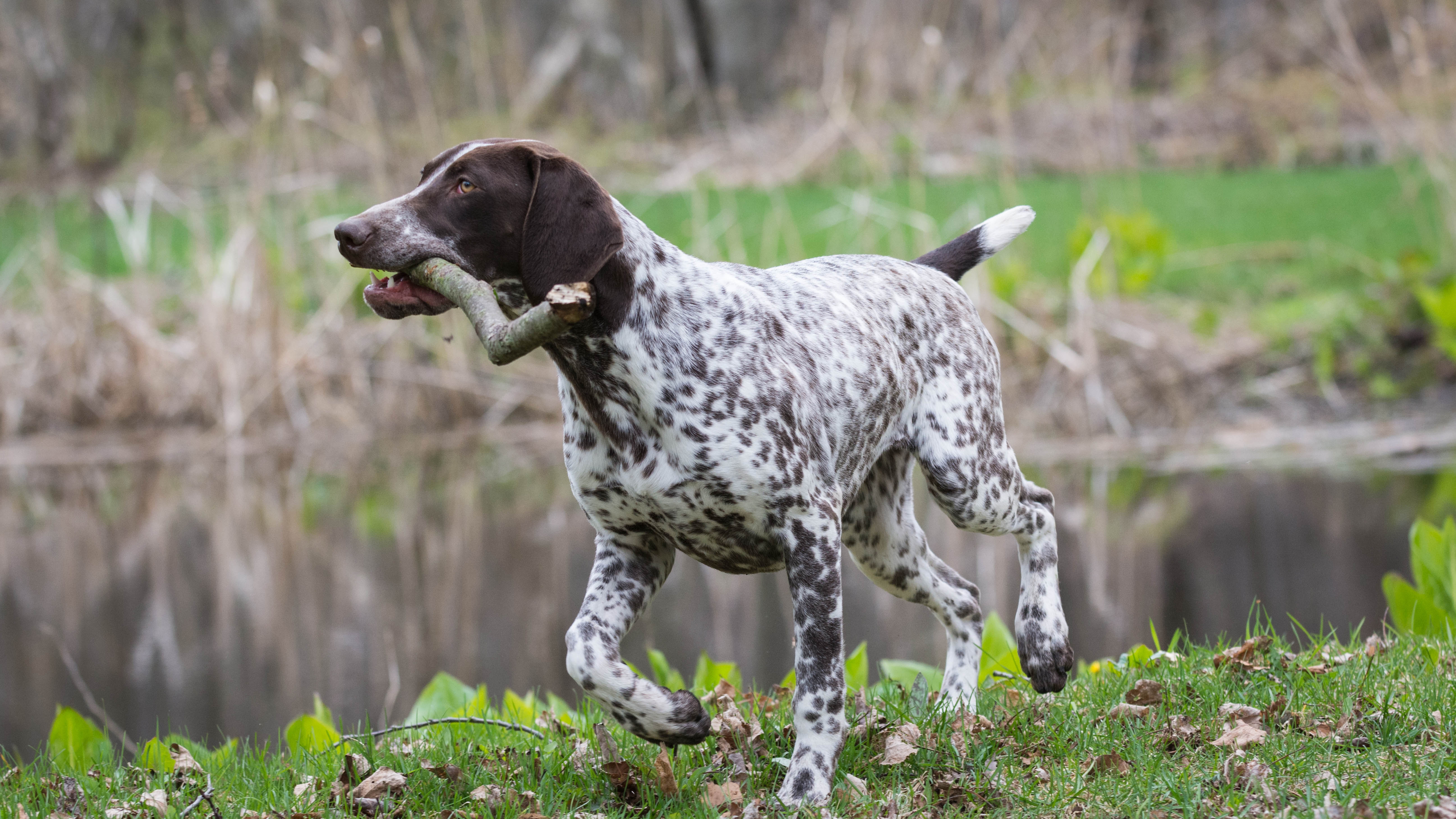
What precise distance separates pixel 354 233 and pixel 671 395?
2.94 feet

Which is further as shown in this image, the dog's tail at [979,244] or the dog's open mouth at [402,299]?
the dog's tail at [979,244]

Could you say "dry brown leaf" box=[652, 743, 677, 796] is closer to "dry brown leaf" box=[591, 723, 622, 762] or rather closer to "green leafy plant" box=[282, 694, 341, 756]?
"dry brown leaf" box=[591, 723, 622, 762]

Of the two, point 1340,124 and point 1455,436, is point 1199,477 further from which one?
point 1340,124

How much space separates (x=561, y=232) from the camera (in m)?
3.55

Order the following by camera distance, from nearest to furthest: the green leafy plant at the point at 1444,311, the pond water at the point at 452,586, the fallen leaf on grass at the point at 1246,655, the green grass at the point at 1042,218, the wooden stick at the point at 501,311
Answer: the wooden stick at the point at 501,311 < the fallen leaf on grass at the point at 1246,655 < the pond water at the point at 452,586 < the green leafy plant at the point at 1444,311 < the green grass at the point at 1042,218

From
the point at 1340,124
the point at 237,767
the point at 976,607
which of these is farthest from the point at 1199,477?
the point at 1340,124

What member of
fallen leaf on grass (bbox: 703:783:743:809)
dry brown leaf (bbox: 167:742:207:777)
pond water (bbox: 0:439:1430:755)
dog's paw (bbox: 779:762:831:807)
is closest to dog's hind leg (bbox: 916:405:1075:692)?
dog's paw (bbox: 779:762:831:807)

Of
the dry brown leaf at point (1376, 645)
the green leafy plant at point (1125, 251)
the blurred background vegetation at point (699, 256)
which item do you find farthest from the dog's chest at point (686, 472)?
the green leafy plant at point (1125, 251)

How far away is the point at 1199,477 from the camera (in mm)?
9594

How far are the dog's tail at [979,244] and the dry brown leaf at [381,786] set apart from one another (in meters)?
2.47

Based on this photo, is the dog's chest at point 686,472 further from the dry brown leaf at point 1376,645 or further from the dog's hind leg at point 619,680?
the dry brown leaf at point 1376,645

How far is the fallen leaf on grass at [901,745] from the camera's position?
3832 mm

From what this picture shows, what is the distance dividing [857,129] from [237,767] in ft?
31.6

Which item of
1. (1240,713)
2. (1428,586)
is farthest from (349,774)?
(1428,586)
